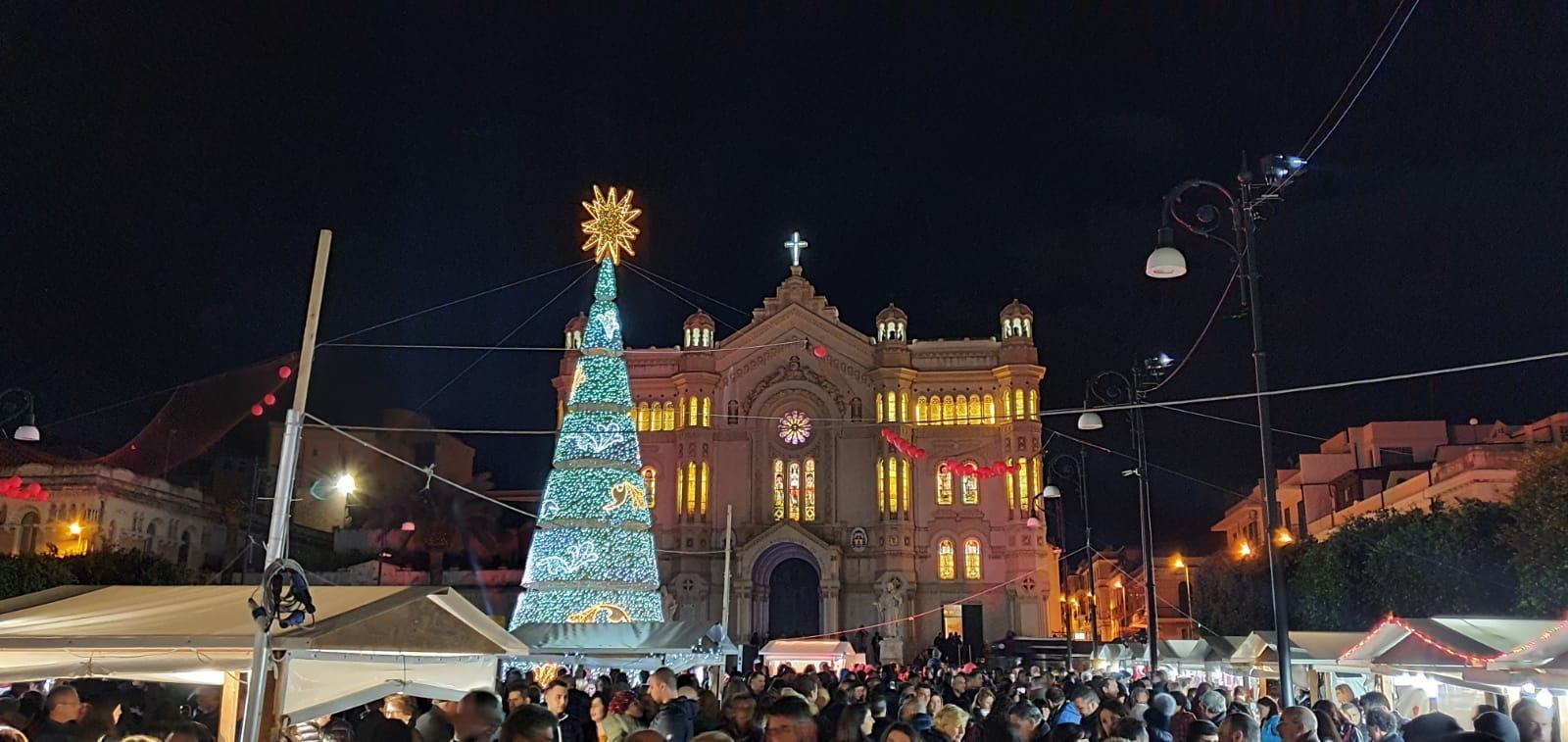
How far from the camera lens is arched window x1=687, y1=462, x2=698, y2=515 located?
5700cm

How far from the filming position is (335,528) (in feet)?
217

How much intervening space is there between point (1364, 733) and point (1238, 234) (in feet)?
21.1

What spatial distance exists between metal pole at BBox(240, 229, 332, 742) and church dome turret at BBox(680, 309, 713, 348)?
160 ft

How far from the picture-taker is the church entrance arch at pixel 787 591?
2180 inches

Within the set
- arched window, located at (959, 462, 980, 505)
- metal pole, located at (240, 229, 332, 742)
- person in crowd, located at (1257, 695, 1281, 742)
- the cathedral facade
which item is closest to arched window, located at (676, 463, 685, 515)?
the cathedral facade

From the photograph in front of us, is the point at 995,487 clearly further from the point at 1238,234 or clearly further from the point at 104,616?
the point at 104,616

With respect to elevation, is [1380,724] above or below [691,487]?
below

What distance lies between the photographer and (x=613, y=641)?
19422 mm

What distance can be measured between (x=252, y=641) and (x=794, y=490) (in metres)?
47.6

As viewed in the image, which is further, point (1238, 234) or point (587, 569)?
point (587, 569)

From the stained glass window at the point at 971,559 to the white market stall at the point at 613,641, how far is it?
35414mm

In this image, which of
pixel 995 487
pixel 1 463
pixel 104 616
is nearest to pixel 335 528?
pixel 1 463

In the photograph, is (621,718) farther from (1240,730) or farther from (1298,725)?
(1298,725)

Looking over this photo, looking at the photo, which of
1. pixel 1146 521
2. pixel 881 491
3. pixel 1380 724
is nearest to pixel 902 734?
pixel 1380 724
